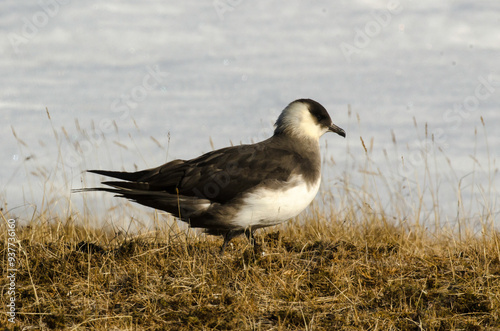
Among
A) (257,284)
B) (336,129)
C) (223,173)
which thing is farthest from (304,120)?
(257,284)

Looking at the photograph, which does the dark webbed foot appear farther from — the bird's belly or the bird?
the bird's belly

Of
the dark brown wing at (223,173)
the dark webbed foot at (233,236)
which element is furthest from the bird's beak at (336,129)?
the dark webbed foot at (233,236)

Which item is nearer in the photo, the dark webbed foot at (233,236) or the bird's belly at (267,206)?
the bird's belly at (267,206)

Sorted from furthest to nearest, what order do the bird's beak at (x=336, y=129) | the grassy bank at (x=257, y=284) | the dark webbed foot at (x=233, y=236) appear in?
1. the bird's beak at (x=336, y=129)
2. the dark webbed foot at (x=233, y=236)
3. the grassy bank at (x=257, y=284)

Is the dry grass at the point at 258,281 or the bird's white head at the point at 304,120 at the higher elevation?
the bird's white head at the point at 304,120

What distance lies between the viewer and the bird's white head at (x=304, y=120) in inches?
256

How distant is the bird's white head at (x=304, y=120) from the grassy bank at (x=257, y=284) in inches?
48.4

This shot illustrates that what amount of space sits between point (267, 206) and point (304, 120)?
1.40m

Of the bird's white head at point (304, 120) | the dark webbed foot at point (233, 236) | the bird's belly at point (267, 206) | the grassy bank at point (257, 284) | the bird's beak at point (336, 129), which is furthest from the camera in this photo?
the bird's beak at point (336, 129)

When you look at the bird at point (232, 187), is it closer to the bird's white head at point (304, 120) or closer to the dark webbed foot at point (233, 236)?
the dark webbed foot at point (233, 236)

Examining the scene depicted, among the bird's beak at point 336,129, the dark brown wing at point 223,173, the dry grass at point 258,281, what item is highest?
the bird's beak at point 336,129

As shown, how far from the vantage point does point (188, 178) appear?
5.89 meters

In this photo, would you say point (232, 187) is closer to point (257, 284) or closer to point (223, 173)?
point (223, 173)

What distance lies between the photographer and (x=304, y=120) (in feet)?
21.5
